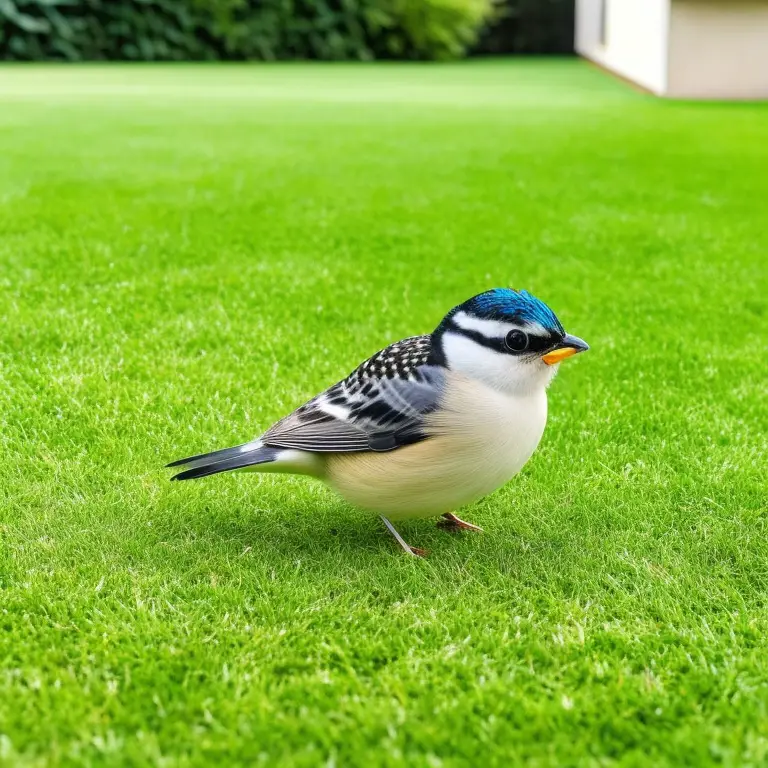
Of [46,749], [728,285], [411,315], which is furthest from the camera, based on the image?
[728,285]

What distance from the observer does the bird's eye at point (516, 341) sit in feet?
9.80

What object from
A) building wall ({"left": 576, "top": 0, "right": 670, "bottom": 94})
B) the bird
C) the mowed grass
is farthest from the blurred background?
the bird

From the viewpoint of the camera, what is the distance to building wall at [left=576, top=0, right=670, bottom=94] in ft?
67.9

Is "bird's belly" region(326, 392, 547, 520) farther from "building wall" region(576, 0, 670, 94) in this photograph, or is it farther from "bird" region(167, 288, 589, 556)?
"building wall" region(576, 0, 670, 94)

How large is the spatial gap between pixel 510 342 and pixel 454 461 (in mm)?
422

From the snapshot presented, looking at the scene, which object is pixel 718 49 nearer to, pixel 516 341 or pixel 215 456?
pixel 516 341

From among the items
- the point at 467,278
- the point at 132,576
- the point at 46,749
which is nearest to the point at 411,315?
the point at 467,278

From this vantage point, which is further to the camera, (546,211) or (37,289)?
(546,211)

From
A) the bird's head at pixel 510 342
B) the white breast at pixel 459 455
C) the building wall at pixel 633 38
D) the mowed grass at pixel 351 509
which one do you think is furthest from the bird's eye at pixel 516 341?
the building wall at pixel 633 38

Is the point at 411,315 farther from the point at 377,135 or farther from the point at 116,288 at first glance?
the point at 377,135

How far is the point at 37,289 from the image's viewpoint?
5.81 m

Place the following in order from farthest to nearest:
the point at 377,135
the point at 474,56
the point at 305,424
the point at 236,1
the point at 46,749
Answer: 1. the point at 474,56
2. the point at 236,1
3. the point at 377,135
4. the point at 305,424
5. the point at 46,749

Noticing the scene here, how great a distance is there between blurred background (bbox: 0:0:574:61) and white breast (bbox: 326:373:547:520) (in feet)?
91.9

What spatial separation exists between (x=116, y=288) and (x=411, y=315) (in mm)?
1863
